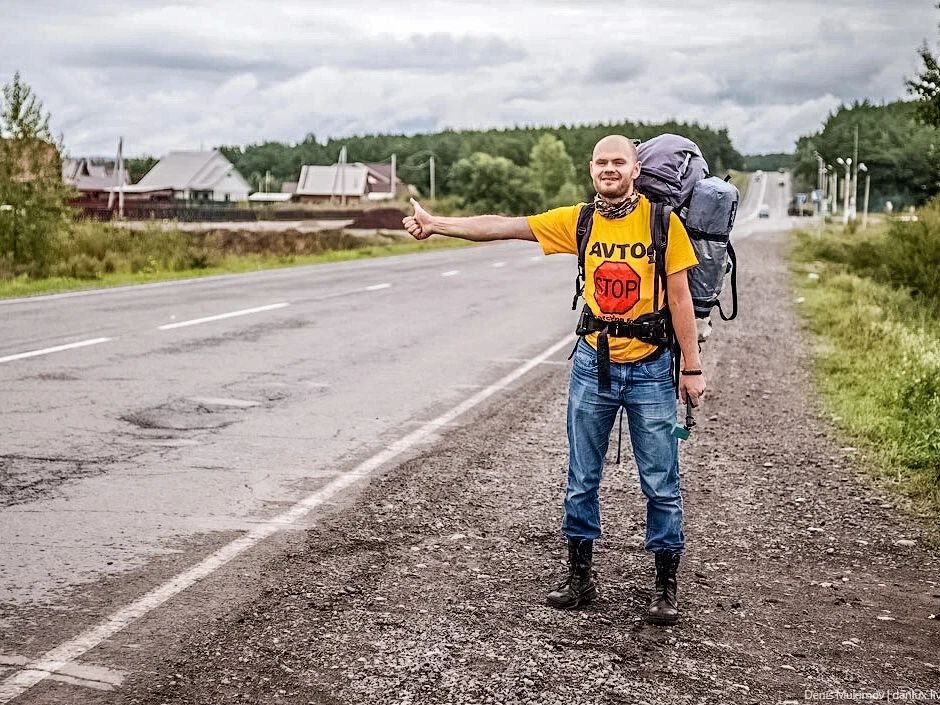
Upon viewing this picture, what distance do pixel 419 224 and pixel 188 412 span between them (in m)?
4.29

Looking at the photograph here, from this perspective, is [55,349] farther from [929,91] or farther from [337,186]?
[337,186]

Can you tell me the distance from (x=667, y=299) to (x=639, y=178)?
496 millimetres

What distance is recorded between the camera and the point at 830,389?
35.2 feet

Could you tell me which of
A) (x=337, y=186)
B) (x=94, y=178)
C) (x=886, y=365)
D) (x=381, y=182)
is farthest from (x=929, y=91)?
(x=381, y=182)

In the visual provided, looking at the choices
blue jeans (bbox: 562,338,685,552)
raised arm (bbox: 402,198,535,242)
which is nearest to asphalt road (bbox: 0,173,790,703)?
blue jeans (bbox: 562,338,685,552)

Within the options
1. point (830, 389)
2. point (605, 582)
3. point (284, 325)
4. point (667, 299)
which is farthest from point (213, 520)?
point (284, 325)

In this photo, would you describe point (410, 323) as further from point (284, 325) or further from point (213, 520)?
point (213, 520)

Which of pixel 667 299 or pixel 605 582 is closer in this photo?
pixel 667 299

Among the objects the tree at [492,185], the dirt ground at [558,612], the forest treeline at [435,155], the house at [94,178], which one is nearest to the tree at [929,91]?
the dirt ground at [558,612]

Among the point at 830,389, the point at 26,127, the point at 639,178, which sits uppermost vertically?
the point at 26,127

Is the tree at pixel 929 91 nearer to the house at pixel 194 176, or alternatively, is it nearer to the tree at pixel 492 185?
the tree at pixel 492 185

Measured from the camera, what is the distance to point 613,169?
4336mm

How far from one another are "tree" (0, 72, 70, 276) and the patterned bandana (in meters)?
19.8

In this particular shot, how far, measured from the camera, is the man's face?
4.34m
